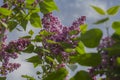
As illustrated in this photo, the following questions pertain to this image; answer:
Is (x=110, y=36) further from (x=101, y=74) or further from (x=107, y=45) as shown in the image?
(x=101, y=74)

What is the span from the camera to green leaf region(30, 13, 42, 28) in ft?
17.2

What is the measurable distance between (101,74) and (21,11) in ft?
11.5

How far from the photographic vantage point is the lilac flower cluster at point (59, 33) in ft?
14.5

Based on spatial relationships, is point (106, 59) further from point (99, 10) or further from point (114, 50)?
point (99, 10)

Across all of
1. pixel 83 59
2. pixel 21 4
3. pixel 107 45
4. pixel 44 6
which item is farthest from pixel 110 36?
pixel 21 4

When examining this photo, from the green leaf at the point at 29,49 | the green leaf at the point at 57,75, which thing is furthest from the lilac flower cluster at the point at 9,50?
the green leaf at the point at 57,75

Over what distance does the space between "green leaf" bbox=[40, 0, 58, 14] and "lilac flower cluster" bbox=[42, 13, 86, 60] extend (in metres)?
0.14

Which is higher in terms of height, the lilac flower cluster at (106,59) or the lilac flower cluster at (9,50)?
the lilac flower cluster at (9,50)

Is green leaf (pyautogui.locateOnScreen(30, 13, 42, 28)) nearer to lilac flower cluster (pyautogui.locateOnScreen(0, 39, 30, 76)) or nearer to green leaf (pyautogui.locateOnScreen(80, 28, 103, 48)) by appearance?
lilac flower cluster (pyautogui.locateOnScreen(0, 39, 30, 76))

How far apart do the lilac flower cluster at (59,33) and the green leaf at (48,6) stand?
0.45 feet

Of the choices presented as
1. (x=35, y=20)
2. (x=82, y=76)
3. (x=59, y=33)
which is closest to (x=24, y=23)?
(x=35, y=20)

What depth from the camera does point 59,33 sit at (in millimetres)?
4598

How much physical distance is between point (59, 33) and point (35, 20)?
0.81m

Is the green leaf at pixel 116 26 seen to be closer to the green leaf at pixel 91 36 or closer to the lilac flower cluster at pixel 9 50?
the green leaf at pixel 91 36
